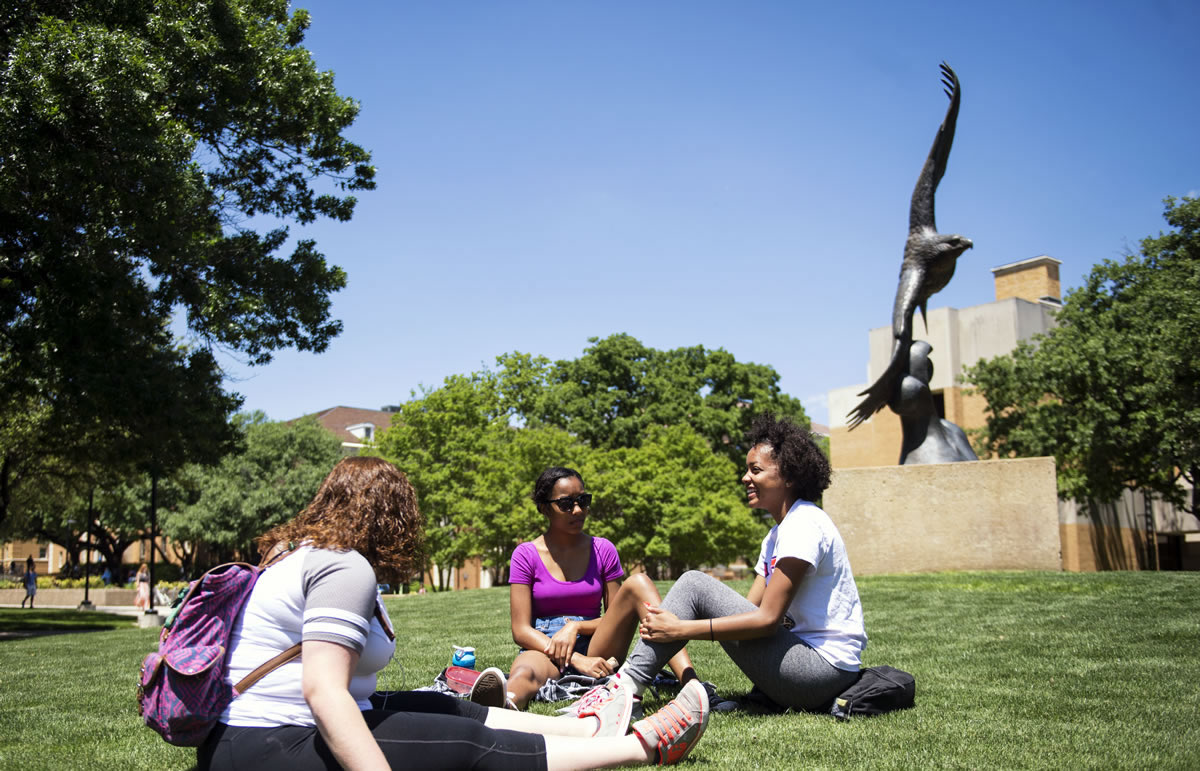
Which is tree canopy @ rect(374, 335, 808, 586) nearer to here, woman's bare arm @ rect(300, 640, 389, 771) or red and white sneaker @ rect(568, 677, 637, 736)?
red and white sneaker @ rect(568, 677, 637, 736)

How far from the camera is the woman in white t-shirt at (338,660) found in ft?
8.57

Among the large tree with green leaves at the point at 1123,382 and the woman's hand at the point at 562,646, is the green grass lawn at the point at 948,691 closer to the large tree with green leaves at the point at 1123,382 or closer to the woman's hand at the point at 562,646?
the woman's hand at the point at 562,646

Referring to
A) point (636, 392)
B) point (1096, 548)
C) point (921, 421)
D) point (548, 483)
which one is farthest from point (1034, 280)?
point (548, 483)

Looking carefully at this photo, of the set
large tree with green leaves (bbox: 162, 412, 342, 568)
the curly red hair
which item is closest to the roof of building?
large tree with green leaves (bbox: 162, 412, 342, 568)

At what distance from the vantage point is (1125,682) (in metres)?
5.69

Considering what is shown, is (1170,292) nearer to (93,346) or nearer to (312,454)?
(93,346)

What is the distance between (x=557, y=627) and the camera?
5.67 m

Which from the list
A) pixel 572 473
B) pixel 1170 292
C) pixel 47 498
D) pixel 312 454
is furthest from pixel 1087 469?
pixel 312 454

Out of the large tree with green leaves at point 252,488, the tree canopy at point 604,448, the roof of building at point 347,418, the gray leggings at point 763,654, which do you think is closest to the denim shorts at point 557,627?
the gray leggings at point 763,654

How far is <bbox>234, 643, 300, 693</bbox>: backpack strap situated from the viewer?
2.77m

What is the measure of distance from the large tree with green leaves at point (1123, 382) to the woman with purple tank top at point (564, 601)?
2249 cm

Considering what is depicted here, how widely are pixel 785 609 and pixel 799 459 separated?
824mm

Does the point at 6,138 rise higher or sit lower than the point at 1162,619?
higher

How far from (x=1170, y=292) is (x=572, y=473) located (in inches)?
1015
